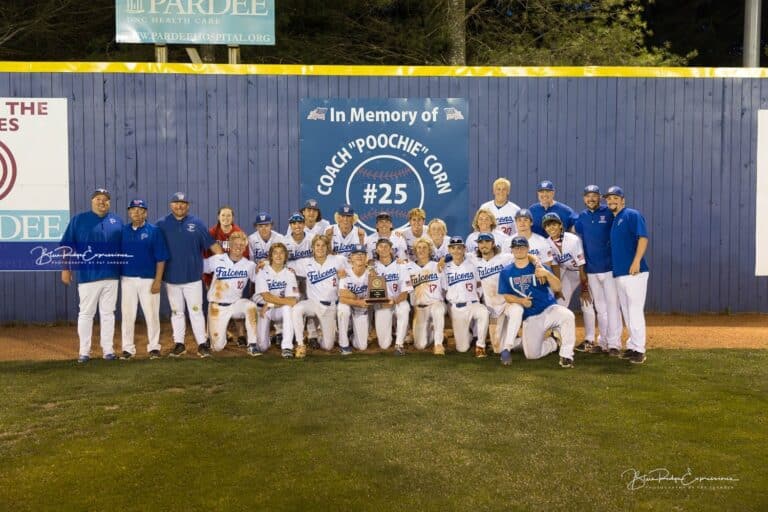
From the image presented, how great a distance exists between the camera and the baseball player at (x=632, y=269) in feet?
23.7

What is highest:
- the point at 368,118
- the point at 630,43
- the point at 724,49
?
the point at 724,49

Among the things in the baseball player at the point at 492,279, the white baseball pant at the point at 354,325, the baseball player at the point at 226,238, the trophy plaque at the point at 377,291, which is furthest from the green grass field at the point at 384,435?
the baseball player at the point at 226,238

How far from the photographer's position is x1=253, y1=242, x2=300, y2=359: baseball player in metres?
8.03

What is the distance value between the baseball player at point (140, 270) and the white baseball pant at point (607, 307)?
4630 millimetres

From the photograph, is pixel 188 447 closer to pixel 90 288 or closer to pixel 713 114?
pixel 90 288

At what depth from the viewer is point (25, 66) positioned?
9570mm

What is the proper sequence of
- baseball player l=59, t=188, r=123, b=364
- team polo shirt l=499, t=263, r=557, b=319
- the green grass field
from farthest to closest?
baseball player l=59, t=188, r=123, b=364
team polo shirt l=499, t=263, r=557, b=319
the green grass field

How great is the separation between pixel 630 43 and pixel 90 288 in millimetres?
13554

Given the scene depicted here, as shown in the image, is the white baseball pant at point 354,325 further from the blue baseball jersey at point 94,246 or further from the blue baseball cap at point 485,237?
the blue baseball jersey at point 94,246

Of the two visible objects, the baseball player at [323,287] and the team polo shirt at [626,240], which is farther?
the baseball player at [323,287]

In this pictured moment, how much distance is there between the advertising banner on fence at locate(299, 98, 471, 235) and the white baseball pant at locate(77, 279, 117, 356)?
322 centimetres

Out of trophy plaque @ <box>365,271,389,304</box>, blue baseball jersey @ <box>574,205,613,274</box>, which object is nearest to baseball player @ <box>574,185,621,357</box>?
blue baseball jersey @ <box>574,205,613,274</box>

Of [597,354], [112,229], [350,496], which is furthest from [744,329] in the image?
[112,229]

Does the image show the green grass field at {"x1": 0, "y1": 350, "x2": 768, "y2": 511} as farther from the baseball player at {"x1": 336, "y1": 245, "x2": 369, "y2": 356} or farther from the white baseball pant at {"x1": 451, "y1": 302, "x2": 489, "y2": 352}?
the baseball player at {"x1": 336, "y1": 245, "x2": 369, "y2": 356}
